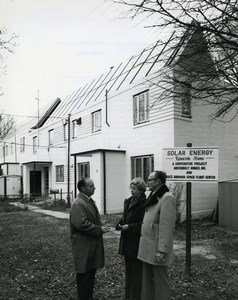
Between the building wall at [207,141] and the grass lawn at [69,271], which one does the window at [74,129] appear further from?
the grass lawn at [69,271]

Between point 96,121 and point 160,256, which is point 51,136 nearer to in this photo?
point 96,121

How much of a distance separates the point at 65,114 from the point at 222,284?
786 inches

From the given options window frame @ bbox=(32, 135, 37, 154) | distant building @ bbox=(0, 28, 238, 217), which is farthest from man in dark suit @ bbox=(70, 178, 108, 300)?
window frame @ bbox=(32, 135, 37, 154)

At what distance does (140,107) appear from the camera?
15461 millimetres

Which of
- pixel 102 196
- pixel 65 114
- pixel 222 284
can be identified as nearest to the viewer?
pixel 222 284

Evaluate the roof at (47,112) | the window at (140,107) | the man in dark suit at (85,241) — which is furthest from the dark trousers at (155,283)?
the roof at (47,112)

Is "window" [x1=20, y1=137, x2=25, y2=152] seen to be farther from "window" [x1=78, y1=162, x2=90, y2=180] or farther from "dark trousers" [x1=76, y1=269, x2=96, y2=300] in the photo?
"dark trousers" [x1=76, y1=269, x2=96, y2=300]

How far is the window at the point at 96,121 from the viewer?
62.2ft

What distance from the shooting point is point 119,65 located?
69.1 ft

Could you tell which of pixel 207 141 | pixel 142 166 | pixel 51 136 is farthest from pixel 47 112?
pixel 207 141

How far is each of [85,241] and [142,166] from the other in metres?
10.8

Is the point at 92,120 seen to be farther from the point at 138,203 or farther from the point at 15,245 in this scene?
the point at 138,203

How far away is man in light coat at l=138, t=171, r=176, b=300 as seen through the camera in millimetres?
4031

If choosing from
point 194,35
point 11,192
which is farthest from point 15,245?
point 11,192
